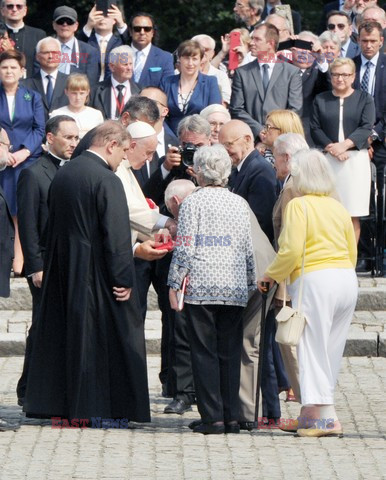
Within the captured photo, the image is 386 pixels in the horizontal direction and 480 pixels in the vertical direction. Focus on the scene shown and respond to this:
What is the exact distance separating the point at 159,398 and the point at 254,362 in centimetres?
160

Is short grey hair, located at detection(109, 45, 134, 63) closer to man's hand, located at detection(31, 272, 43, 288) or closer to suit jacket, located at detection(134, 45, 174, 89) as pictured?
suit jacket, located at detection(134, 45, 174, 89)

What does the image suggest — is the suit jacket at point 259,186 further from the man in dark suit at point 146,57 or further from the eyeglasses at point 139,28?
the eyeglasses at point 139,28

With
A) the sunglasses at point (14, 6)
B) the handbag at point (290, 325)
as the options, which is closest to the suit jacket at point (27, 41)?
the sunglasses at point (14, 6)

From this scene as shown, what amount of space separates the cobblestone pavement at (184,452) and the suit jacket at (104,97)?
5.05 meters

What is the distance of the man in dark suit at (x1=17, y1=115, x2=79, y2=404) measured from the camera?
399 inches

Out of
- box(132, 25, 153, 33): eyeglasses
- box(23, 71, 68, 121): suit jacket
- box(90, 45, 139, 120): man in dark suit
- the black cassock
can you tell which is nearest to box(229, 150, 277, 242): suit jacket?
the black cassock

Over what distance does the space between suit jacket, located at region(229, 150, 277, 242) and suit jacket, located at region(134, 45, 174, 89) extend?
555 cm

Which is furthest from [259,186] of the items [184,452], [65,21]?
[65,21]

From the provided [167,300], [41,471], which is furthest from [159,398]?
[41,471]

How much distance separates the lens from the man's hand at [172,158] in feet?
34.2

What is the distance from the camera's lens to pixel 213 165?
9211 millimetres

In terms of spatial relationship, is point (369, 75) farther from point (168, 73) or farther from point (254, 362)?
point (254, 362)

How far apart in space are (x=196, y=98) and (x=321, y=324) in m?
5.80

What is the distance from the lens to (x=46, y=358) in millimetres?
9555
